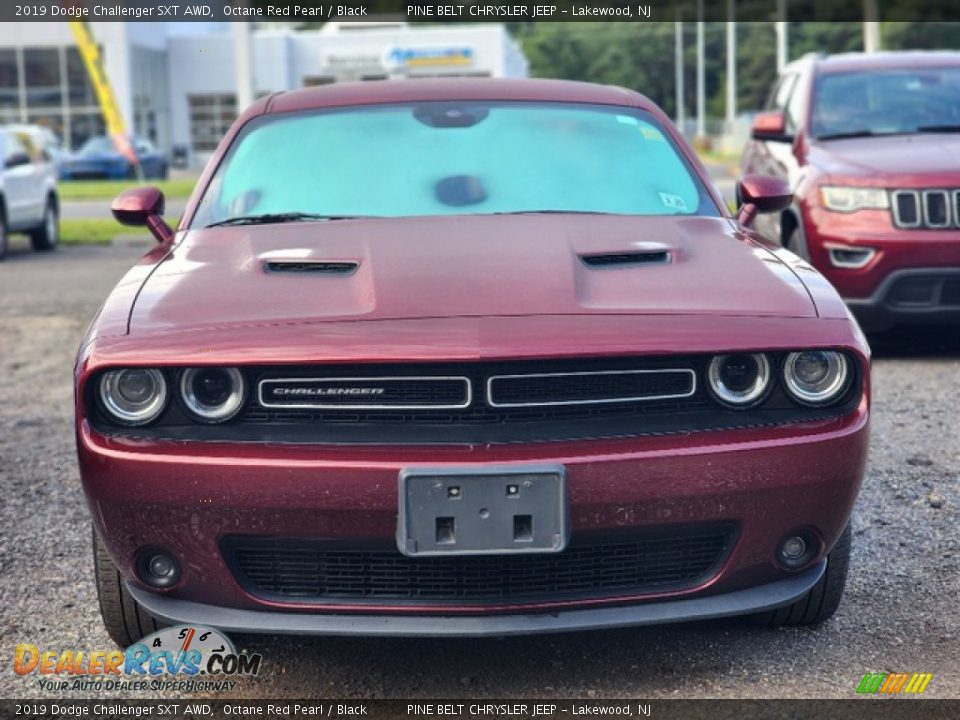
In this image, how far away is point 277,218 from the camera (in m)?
4.24

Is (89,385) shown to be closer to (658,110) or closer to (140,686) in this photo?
(140,686)

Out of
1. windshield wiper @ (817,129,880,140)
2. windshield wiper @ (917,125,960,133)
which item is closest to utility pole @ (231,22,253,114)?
windshield wiper @ (817,129,880,140)

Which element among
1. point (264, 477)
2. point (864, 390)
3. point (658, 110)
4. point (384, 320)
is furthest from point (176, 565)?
point (658, 110)

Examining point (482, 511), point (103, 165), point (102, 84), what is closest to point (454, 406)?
point (482, 511)

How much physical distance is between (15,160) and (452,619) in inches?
553

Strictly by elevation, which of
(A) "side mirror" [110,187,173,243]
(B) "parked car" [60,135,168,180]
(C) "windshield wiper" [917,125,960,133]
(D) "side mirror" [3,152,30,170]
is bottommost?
(B) "parked car" [60,135,168,180]

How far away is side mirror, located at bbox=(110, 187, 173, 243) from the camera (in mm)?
4668

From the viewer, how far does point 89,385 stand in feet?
10.5

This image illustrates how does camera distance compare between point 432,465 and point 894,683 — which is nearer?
point 432,465

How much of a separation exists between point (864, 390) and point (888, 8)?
7194 centimetres

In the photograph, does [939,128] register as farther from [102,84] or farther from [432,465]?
[102,84]

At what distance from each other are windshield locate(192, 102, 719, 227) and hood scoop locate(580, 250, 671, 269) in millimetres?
630

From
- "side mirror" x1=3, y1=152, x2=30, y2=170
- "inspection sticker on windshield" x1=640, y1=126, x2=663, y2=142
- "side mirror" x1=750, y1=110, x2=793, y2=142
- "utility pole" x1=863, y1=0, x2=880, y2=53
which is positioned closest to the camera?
"inspection sticker on windshield" x1=640, y1=126, x2=663, y2=142

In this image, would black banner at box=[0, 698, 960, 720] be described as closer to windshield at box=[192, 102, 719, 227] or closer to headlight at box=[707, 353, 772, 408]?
headlight at box=[707, 353, 772, 408]
